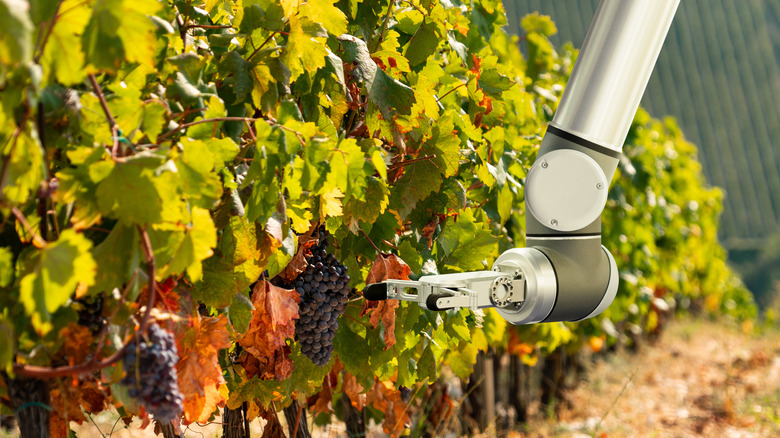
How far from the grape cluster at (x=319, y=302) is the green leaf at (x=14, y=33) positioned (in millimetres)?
1133

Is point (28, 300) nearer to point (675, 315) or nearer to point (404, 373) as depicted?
point (404, 373)

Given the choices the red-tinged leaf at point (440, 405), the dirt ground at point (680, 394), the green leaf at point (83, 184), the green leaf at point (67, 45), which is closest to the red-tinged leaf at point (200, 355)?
the green leaf at point (83, 184)

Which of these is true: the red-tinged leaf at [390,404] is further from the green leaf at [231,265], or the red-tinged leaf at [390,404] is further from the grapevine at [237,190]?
the green leaf at [231,265]

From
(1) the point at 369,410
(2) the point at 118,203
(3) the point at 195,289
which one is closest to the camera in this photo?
(2) the point at 118,203

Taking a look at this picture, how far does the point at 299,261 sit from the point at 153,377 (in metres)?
0.80

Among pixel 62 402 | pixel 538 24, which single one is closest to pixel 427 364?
pixel 62 402

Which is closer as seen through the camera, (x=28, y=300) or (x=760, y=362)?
(x=28, y=300)

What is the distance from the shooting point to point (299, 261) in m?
2.17

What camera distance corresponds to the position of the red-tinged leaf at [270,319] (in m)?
2.06

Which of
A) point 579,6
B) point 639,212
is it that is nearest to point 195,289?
point 639,212

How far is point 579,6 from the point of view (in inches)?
1606

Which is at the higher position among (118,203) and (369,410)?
(118,203)

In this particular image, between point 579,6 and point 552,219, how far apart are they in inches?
1626

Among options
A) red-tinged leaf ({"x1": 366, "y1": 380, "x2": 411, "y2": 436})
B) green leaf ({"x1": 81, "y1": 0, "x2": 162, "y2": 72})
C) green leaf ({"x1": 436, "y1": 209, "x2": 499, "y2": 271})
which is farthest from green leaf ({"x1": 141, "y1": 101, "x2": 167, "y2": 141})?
red-tinged leaf ({"x1": 366, "y1": 380, "x2": 411, "y2": 436})
